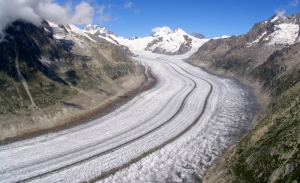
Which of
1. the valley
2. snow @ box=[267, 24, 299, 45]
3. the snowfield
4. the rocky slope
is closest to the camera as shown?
the valley

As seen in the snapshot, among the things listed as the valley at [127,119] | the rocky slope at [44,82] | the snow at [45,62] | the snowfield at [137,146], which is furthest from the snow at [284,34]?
the snow at [45,62]

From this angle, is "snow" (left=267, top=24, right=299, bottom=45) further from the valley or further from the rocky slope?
the rocky slope

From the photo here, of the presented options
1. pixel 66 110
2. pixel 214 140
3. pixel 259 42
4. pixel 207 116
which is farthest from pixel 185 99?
pixel 259 42

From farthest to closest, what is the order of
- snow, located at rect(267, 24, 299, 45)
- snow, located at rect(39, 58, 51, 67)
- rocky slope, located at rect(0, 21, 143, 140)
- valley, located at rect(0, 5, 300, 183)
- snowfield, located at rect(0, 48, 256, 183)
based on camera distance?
snow, located at rect(267, 24, 299, 45), snow, located at rect(39, 58, 51, 67), rocky slope, located at rect(0, 21, 143, 140), snowfield, located at rect(0, 48, 256, 183), valley, located at rect(0, 5, 300, 183)

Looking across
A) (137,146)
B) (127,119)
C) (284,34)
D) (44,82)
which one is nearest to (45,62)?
(44,82)

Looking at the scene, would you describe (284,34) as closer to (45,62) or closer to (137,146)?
(45,62)

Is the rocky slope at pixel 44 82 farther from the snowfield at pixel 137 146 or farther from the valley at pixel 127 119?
the snowfield at pixel 137 146

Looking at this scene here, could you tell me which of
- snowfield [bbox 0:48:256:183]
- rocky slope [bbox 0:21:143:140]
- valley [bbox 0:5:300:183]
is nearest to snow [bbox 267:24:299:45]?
valley [bbox 0:5:300:183]
